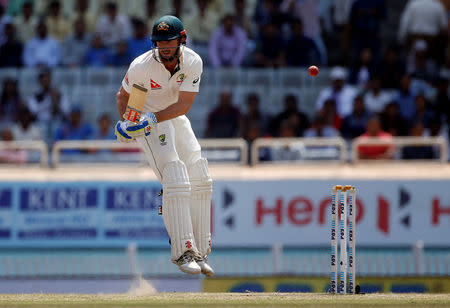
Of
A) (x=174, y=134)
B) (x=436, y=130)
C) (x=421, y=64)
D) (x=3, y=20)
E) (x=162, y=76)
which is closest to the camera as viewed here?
(x=162, y=76)

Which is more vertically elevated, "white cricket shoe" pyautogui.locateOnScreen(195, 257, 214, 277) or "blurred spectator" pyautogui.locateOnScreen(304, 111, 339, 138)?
"blurred spectator" pyautogui.locateOnScreen(304, 111, 339, 138)

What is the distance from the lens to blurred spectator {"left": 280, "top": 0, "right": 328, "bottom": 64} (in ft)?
55.0

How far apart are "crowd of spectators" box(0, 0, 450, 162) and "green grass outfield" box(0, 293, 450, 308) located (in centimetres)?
662

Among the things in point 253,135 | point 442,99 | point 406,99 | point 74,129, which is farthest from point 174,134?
point 442,99

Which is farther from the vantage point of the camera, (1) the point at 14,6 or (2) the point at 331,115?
(1) the point at 14,6

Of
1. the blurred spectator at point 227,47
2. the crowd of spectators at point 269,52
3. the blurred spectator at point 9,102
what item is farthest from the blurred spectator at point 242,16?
the blurred spectator at point 9,102

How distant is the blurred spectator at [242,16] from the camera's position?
55.6ft

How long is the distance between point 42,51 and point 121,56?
133 centimetres

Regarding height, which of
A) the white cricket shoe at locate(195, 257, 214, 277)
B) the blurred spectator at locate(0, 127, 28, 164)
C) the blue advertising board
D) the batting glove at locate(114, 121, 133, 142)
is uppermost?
the batting glove at locate(114, 121, 133, 142)

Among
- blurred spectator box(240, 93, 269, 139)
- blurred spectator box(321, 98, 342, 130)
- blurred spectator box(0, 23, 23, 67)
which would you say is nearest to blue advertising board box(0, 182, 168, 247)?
blurred spectator box(240, 93, 269, 139)

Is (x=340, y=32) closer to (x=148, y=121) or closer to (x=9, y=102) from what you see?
(x=9, y=102)

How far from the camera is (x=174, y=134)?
28.5 ft

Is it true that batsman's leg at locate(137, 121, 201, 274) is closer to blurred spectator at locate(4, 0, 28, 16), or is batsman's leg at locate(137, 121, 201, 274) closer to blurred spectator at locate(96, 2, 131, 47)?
blurred spectator at locate(96, 2, 131, 47)

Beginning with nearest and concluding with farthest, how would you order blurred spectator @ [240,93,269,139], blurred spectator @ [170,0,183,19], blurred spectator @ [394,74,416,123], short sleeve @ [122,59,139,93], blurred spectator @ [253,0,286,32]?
short sleeve @ [122,59,139,93]
blurred spectator @ [240,93,269,139]
blurred spectator @ [394,74,416,123]
blurred spectator @ [253,0,286,32]
blurred spectator @ [170,0,183,19]
